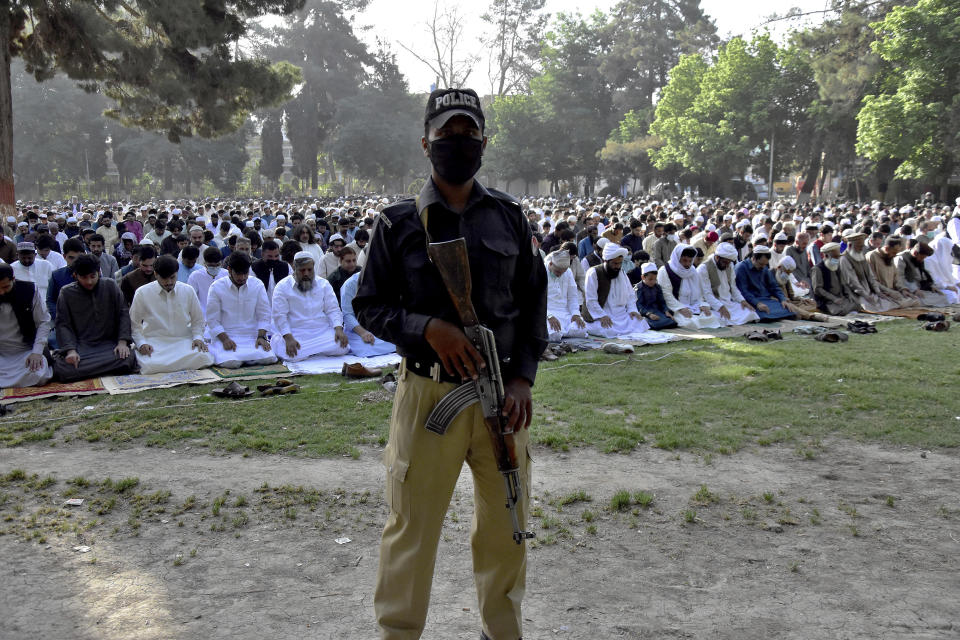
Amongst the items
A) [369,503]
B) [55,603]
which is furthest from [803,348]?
[55,603]

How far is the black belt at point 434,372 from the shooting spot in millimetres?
2115

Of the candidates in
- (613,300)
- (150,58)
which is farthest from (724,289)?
(150,58)

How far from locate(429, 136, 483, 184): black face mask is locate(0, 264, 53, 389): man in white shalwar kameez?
221 inches

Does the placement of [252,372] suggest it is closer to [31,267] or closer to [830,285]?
[31,267]

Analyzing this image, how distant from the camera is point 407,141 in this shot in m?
50.1

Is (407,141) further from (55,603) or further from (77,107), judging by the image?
(55,603)

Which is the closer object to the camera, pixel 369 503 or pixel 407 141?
pixel 369 503

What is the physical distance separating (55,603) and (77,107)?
177 feet

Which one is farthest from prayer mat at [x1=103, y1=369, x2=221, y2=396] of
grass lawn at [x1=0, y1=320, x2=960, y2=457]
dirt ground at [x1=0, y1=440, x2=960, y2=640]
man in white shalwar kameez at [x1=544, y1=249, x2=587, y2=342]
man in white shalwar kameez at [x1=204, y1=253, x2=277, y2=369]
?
man in white shalwar kameez at [x1=544, y1=249, x2=587, y2=342]

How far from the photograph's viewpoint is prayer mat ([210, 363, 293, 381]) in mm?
6825

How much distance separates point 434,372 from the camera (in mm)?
2121

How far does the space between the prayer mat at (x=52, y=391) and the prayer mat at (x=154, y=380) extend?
3.9 inches

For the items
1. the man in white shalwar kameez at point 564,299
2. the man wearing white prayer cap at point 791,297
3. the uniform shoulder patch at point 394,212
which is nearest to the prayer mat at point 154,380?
the man in white shalwar kameez at point 564,299

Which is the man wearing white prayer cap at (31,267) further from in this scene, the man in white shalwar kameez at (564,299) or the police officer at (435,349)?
the police officer at (435,349)
